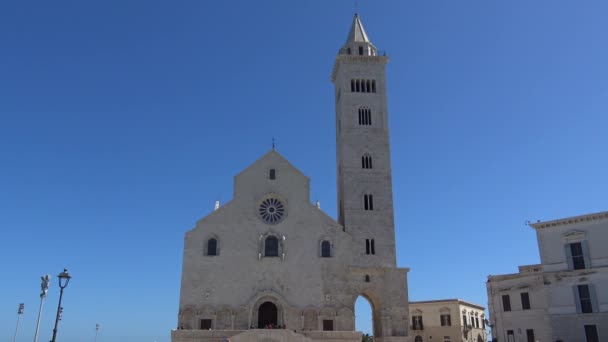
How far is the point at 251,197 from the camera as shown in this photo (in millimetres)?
43594

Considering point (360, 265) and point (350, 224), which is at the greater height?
point (350, 224)

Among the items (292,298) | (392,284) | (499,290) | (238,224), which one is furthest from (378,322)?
(238,224)

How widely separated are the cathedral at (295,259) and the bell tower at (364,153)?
94 mm

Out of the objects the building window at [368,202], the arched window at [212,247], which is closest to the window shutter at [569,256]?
the building window at [368,202]

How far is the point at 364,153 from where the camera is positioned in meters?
46.7

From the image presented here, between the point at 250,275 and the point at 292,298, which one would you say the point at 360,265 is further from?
the point at 250,275

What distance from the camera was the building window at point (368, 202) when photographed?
45.2 metres

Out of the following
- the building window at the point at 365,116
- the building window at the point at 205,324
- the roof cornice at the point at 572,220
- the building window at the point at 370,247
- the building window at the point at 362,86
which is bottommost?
the building window at the point at 205,324

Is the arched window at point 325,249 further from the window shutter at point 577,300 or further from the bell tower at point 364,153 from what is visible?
the window shutter at point 577,300

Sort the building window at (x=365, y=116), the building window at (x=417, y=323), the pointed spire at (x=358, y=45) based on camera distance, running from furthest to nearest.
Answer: the building window at (x=417, y=323) < the pointed spire at (x=358, y=45) < the building window at (x=365, y=116)

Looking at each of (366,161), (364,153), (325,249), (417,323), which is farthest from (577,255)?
(417,323)

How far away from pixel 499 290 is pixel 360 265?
42.4 ft

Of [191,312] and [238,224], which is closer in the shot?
[191,312]

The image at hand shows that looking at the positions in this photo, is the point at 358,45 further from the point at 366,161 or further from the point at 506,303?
the point at 506,303
